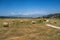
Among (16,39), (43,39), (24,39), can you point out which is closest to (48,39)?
(43,39)

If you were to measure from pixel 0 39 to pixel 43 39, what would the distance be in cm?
442

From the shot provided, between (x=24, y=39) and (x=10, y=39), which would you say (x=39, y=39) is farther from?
(x=10, y=39)

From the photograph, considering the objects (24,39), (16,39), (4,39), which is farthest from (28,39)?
(4,39)

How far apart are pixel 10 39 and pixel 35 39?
104 inches

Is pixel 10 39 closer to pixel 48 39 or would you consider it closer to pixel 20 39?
pixel 20 39

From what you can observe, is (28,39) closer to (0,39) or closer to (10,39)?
(10,39)

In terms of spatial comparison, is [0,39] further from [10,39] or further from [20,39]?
[20,39]

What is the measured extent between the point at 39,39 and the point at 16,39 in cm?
238

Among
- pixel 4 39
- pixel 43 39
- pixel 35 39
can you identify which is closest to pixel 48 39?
pixel 43 39

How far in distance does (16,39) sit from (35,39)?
1.97m

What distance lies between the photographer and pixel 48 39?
43.0ft

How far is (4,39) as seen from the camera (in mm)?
13836

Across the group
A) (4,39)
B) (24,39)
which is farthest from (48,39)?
(4,39)

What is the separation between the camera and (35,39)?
1341 centimetres
